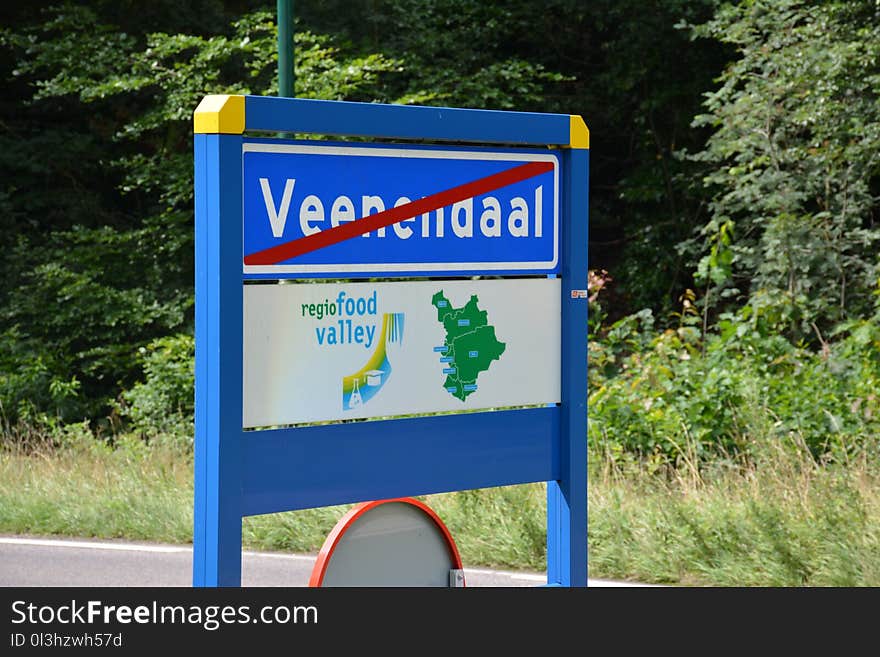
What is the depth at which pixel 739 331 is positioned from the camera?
11820 mm

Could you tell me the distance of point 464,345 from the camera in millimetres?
4387

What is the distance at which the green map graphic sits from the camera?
14.3ft

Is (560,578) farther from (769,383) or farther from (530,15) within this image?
(530,15)

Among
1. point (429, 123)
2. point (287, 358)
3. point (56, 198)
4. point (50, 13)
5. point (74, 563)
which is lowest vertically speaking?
point (74, 563)

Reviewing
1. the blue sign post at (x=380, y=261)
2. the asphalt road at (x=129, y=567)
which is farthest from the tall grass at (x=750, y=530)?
the blue sign post at (x=380, y=261)

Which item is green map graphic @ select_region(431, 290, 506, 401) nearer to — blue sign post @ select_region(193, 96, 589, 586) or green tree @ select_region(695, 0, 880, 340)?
blue sign post @ select_region(193, 96, 589, 586)

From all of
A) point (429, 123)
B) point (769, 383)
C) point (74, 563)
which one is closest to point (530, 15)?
point (769, 383)

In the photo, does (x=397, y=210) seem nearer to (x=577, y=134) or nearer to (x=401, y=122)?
(x=401, y=122)

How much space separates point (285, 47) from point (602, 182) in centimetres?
1213

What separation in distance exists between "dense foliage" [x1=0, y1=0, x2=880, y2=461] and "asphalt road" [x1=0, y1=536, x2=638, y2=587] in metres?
2.86

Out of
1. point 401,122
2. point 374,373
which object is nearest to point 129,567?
point 374,373

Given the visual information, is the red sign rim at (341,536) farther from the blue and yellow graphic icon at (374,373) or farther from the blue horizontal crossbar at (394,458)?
the blue and yellow graphic icon at (374,373)

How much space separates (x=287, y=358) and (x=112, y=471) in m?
6.56

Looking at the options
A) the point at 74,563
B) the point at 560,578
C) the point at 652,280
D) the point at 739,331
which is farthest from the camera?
the point at 652,280
